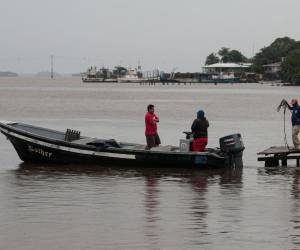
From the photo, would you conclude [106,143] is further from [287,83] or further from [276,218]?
[287,83]

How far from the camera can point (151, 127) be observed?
22.7m

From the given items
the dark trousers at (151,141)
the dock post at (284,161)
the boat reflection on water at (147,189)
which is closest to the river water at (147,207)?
the boat reflection on water at (147,189)

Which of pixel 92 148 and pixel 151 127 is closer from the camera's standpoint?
pixel 92 148

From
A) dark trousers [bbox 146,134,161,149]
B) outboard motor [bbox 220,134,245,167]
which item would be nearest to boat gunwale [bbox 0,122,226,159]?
outboard motor [bbox 220,134,245,167]

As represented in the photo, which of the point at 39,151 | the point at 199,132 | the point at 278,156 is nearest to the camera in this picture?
the point at 199,132

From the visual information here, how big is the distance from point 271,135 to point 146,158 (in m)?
17.1

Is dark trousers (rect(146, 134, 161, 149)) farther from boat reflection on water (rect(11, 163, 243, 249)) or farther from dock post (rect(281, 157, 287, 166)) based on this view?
dock post (rect(281, 157, 287, 166))

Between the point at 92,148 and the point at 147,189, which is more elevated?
the point at 92,148

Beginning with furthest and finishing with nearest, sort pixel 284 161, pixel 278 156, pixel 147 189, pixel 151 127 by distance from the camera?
pixel 284 161 → pixel 278 156 → pixel 151 127 → pixel 147 189

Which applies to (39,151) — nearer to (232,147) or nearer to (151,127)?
(151,127)

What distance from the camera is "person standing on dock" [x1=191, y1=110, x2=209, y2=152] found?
72.0 feet

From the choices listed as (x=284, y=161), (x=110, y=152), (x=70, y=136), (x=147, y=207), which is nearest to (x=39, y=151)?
(x=70, y=136)

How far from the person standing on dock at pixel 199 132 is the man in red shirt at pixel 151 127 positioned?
1.14 meters

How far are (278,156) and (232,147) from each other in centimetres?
169
